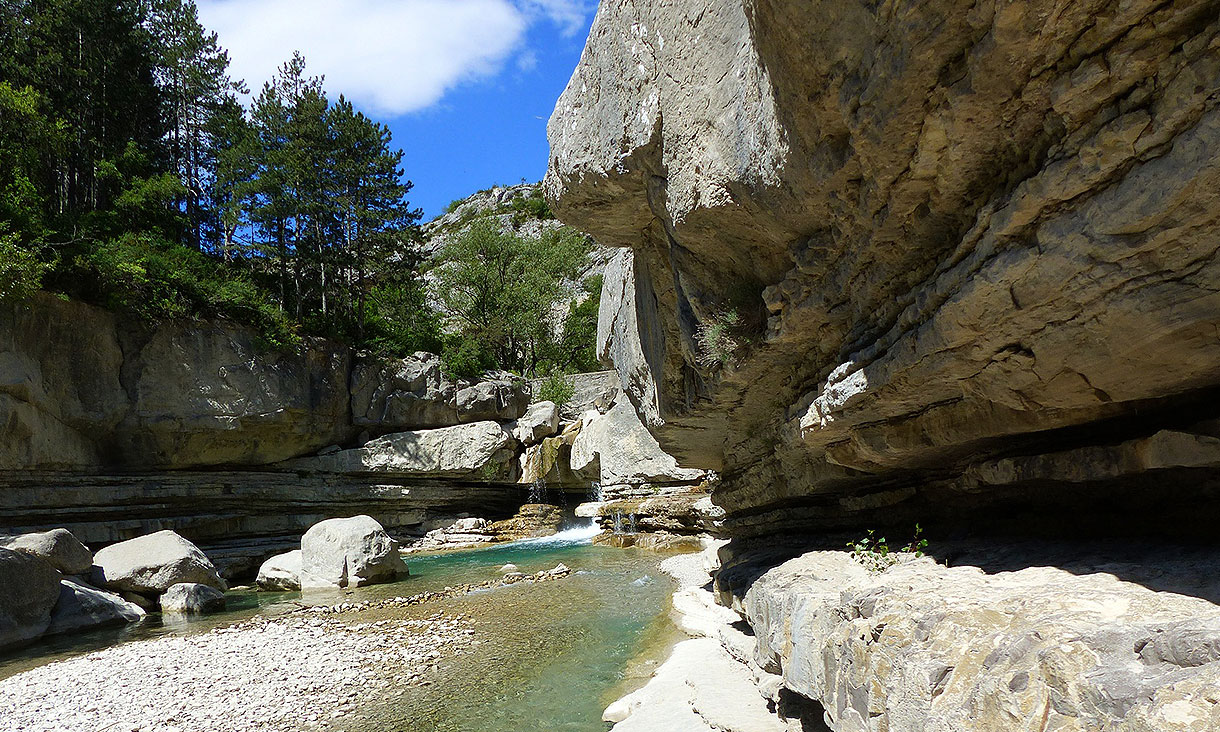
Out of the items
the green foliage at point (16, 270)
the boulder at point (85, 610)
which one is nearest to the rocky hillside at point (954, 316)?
the boulder at point (85, 610)

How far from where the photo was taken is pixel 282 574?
17078 mm

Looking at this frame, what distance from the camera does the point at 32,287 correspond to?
18672mm

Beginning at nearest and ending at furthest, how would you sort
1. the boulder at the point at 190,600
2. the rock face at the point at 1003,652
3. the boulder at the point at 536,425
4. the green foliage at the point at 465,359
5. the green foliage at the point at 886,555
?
the rock face at the point at 1003,652 < the green foliage at the point at 886,555 < the boulder at the point at 190,600 < the boulder at the point at 536,425 < the green foliage at the point at 465,359

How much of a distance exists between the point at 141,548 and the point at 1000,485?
18351 mm

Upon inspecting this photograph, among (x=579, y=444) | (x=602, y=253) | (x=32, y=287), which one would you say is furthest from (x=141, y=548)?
(x=602, y=253)

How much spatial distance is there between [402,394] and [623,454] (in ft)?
37.3

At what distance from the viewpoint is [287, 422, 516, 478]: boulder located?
2755 centimetres

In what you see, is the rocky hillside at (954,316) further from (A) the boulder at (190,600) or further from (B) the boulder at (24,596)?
(A) the boulder at (190,600)

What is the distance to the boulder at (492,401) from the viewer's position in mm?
30922

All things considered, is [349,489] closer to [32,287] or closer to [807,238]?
[32,287]

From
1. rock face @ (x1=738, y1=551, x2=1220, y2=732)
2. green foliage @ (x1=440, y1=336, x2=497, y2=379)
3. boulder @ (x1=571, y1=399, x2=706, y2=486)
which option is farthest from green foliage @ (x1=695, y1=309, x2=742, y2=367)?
green foliage @ (x1=440, y1=336, x2=497, y2=379)

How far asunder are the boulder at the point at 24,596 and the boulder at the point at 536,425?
1982cm

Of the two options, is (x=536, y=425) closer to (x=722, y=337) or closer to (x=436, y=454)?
→ (x=436, y=454)

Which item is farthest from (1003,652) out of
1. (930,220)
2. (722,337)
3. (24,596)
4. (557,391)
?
(557,391)
